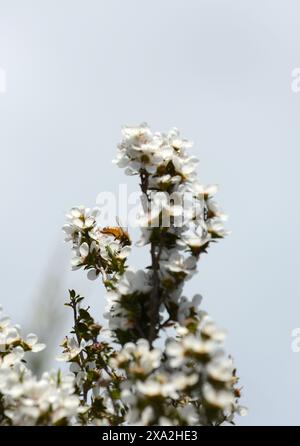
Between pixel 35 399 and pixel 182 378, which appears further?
pixel 35 399

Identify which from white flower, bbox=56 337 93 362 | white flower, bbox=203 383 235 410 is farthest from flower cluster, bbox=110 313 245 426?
white flower, bbox=56 337 93 362

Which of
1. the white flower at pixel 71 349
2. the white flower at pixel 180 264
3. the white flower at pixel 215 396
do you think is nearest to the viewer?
the white flower at pixel 215 396

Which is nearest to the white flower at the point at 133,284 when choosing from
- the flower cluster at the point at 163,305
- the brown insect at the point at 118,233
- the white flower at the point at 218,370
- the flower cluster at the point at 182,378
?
the flower cluster at the point at 163,305

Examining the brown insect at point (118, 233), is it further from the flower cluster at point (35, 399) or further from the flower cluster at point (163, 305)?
A: the flower cluster at point (35, 399)

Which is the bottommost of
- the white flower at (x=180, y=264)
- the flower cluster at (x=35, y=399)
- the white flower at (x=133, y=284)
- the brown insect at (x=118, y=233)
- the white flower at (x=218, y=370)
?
the flower cluster at (x=35, y=399)

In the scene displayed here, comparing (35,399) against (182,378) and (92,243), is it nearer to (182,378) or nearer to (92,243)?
(182,378)

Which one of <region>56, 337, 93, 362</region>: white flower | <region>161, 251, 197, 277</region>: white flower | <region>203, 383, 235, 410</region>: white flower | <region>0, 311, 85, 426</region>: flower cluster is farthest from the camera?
<region>56, 337, 93, 362</region>: white flower

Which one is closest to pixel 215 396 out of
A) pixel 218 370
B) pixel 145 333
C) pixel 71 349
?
pixel 218 370

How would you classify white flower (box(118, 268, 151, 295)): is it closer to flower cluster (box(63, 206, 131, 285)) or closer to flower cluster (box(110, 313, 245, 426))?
flower cluster (box(110, 313, 245, 426))
